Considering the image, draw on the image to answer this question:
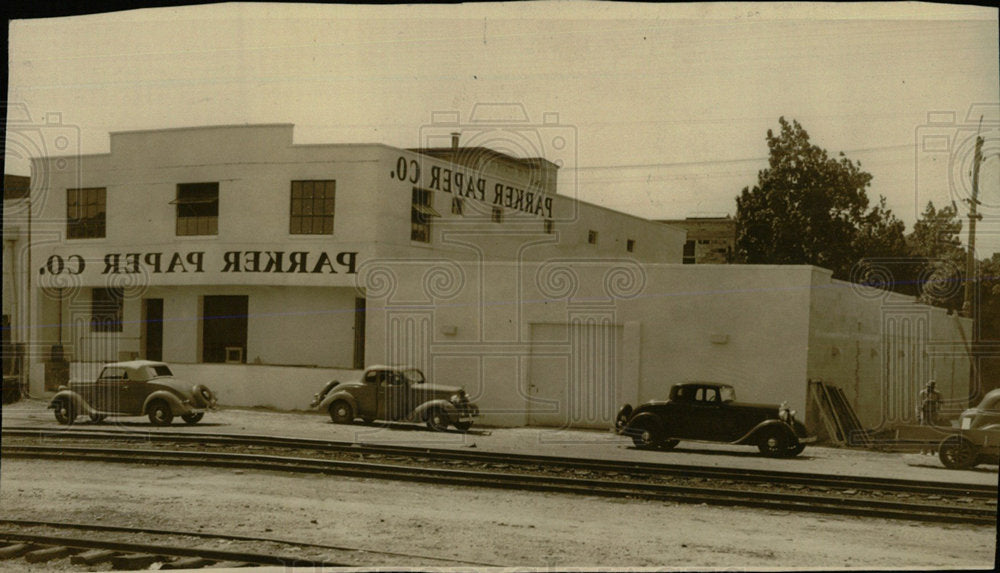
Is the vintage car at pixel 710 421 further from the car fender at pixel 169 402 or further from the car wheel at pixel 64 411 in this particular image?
the car wheel at pixel 64 411

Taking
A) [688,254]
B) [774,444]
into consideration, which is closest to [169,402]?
[688,254]

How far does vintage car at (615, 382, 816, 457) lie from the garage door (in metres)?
0.37

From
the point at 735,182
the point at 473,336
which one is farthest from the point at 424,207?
the point at 735,182

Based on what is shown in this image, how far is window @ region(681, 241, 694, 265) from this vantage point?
465 inches

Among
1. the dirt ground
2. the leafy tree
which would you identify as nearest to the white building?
the leafy tree

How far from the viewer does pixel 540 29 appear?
819 centimetres

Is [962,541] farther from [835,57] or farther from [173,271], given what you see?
[173,271]

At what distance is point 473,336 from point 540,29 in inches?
163

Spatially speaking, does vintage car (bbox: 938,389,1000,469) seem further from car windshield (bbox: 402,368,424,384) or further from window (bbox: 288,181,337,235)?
window (bbox: 288,181,337,235)

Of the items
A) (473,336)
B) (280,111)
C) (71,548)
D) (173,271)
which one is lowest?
(71,548)

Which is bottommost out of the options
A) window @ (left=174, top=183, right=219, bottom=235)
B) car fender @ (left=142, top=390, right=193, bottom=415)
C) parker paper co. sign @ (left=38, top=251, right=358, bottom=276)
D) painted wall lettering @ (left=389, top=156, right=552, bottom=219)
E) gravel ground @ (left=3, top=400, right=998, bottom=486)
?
gravel ground @ (left=3, top=400, right=998, bottom=486)

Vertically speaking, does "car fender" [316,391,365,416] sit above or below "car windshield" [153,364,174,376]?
below

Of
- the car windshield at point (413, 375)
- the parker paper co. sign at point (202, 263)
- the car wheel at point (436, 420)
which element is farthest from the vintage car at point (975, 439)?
the parker paper co. sign at point (202, 263)

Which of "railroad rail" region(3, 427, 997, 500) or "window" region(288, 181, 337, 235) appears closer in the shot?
"railroad rail" region(3, 427, 997, 500)
